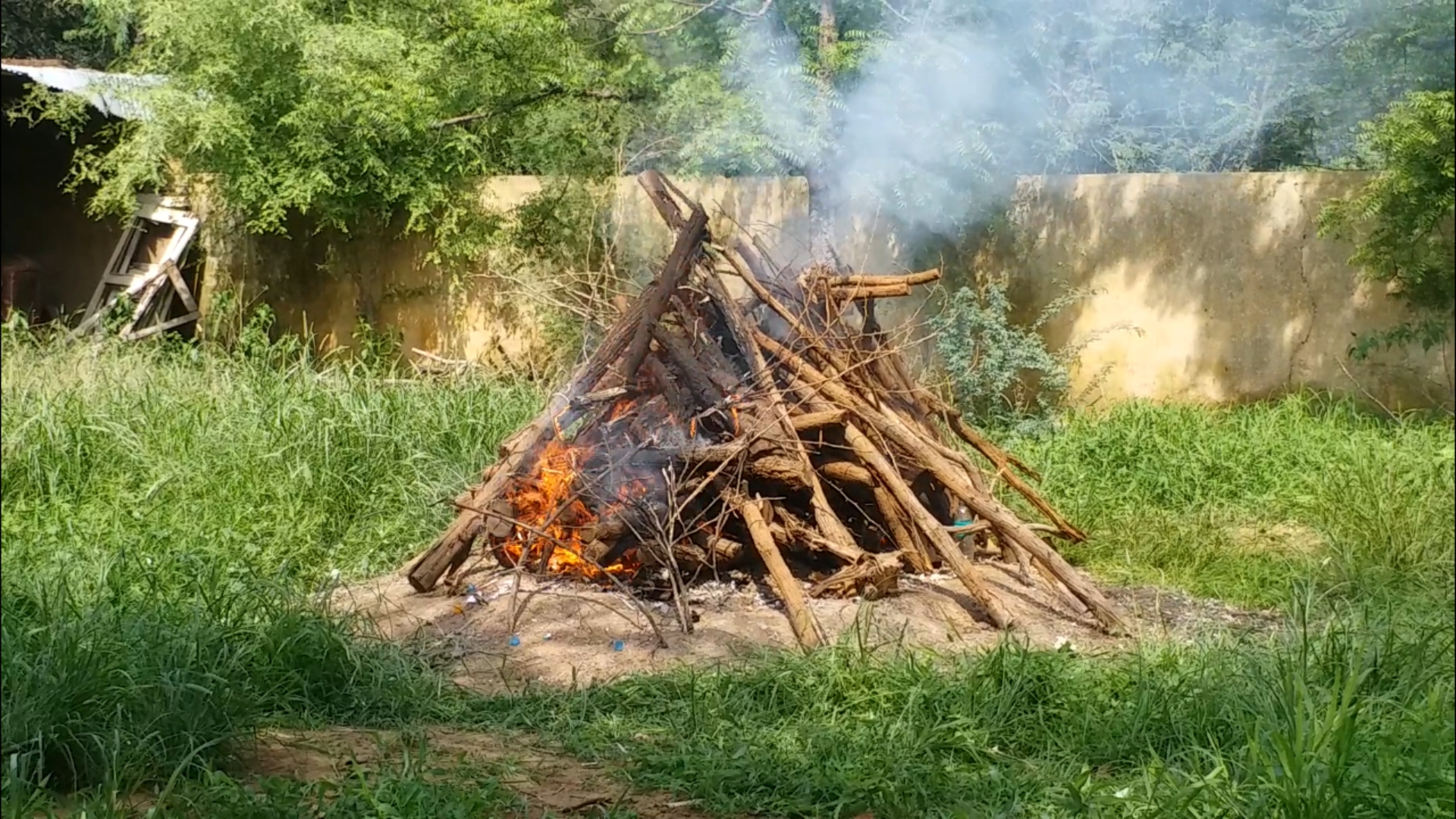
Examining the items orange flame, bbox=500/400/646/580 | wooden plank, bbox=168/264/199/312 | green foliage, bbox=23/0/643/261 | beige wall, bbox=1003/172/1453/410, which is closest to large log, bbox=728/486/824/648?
orange flame, bbox=500/400/646/580

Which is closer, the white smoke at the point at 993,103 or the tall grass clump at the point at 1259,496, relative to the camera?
the tall grass clump at the point at 1259,496

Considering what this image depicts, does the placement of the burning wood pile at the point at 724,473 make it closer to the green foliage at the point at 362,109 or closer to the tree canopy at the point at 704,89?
the tree canopy at the point at 704,89

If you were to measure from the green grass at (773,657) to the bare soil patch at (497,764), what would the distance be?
0.31ft

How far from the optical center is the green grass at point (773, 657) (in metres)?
3.20

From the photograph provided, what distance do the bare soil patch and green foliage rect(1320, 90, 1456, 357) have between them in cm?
361

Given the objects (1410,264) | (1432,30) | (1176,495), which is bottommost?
(1176,495)

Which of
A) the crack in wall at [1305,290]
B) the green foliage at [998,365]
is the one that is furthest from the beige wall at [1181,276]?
the green foliage at [998,365]

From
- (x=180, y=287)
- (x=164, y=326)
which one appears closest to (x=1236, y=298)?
(x=164, y=326)

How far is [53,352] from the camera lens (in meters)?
8.16

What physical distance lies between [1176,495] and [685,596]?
8.86ft

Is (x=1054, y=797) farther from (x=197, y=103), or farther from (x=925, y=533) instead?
(x=197, y=103)

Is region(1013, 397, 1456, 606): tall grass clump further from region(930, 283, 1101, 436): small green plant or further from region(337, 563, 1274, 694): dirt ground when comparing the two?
region(337, 563, 1274, 694): dirt ground

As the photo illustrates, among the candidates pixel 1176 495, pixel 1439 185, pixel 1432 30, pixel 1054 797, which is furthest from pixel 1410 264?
pixel 1054 797

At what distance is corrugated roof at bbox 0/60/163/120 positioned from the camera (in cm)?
952
